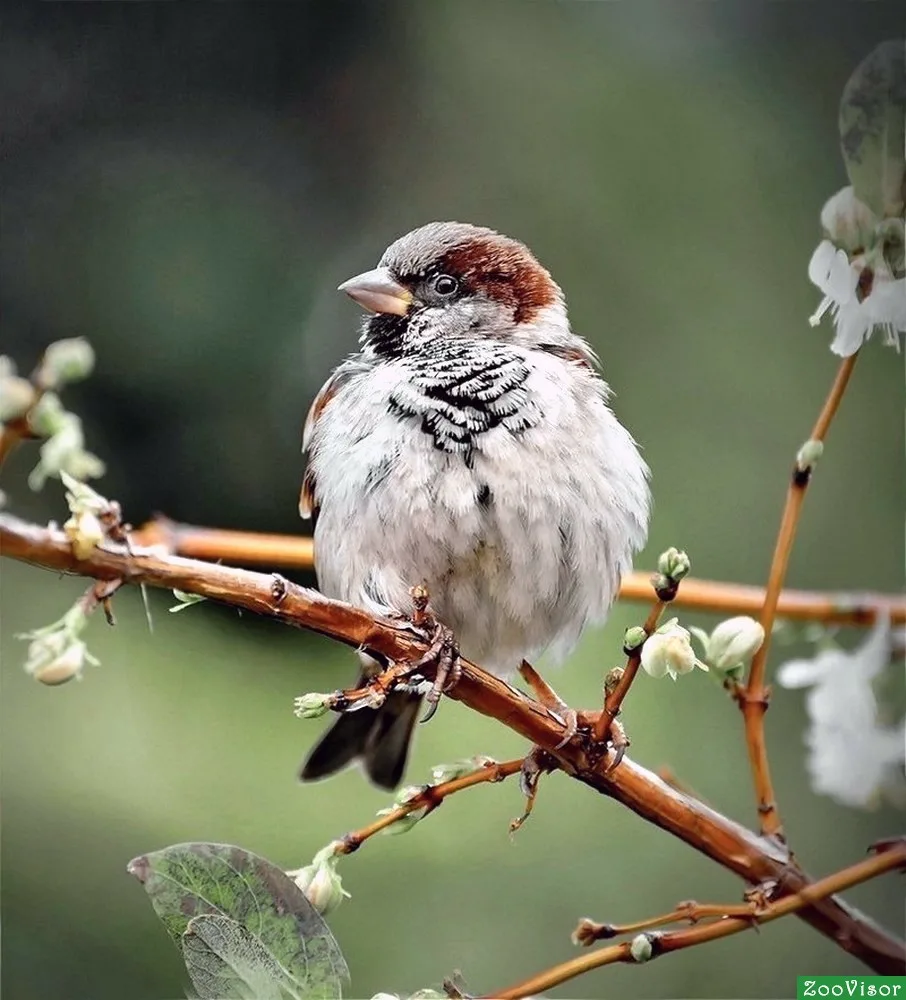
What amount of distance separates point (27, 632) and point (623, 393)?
2.01 feet

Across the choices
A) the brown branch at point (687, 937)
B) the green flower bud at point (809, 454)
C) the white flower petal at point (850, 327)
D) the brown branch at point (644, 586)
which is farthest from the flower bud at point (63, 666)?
the white flower petal at point (850, 327)

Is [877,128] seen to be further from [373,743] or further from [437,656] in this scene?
[373,743]

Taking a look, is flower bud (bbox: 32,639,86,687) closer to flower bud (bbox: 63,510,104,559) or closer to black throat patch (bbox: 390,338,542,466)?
flower bud (bbox: 63,510,104,559)

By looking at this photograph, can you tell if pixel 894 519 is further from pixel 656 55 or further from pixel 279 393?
pixel 279 393

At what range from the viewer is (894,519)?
1.22 metres

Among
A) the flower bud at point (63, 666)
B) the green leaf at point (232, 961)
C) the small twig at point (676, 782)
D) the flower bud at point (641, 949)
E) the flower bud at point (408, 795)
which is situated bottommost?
the green leaf at point (232, 961)

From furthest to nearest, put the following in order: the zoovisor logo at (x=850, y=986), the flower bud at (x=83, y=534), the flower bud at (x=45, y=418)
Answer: the zoovisor logo at (x=850, y=986), the flower bud at (x=45, y=418), the flower bud at (x=83, y=534)

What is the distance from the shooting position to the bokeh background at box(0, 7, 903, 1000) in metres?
1.10

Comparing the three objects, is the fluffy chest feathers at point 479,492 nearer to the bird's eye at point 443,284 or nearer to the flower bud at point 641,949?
the bird's eye at point 443,284

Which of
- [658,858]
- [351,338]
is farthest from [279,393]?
[658,858]

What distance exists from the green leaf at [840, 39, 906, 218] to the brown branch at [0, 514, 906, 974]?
56 cm

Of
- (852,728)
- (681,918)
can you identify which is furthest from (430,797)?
(852,728)

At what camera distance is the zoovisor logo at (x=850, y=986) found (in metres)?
1.08

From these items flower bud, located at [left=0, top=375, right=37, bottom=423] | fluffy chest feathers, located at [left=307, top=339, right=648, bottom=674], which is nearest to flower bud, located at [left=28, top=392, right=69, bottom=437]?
flower bud, located at [left=0, top=375, right=37, bottom=423]
